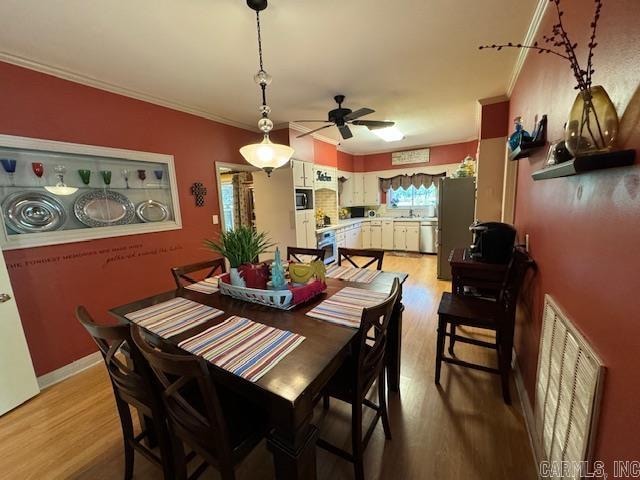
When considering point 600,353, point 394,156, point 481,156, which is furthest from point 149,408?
point 394,156

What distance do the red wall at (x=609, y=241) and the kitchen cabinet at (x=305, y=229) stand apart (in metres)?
3.10

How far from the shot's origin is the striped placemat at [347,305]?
1.34 metres

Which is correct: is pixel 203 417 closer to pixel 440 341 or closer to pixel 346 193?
pixel 440 341

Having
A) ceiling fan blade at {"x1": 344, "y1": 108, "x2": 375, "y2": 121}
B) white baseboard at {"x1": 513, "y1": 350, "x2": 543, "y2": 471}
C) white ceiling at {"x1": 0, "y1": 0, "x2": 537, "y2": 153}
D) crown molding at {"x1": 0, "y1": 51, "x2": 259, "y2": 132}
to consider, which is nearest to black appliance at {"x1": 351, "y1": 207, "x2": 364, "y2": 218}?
white ceiling at {"x1": 0, "y1": 0, "x2": 537, "y2": 153}

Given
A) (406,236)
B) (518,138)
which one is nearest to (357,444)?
(518,138)

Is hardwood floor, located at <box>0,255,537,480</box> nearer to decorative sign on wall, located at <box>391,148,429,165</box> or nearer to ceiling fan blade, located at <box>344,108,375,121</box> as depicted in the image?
ceiling fan blade, located at <box>344,108,375,121</box>

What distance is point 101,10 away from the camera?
1522 mm

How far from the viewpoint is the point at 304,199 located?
4191mm

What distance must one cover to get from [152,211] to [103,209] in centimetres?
43

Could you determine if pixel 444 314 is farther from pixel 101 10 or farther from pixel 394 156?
pixel 394 156

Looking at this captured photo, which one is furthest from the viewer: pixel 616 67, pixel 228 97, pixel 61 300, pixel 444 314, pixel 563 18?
pixel 228 97

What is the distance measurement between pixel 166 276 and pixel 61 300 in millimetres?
870

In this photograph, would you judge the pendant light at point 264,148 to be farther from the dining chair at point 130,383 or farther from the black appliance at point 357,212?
the black appliance at point 357,212

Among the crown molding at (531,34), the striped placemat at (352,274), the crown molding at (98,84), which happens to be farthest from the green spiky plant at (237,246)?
the crown molding at (531,34)
